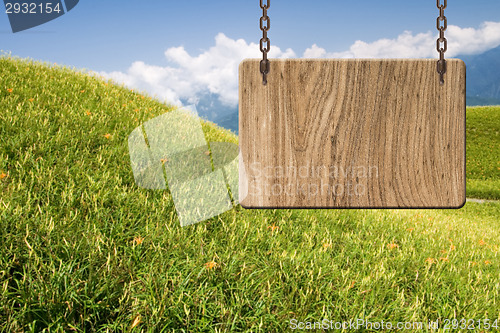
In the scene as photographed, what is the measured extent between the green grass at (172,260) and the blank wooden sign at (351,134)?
0.93m

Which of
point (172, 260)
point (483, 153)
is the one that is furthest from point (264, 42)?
point (483, 153)

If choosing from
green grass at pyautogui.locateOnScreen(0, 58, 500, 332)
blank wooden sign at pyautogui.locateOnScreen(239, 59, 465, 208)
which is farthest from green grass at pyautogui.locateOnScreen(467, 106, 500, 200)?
blank wooden sign at pyautogui.locateOnScreen(239, 59, 465, 208)

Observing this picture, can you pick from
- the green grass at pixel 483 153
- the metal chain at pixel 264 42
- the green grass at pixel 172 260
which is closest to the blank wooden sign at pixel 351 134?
the metal chain at pixel 264 42

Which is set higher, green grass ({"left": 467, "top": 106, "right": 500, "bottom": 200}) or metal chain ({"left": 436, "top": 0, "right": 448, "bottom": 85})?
metal chain ({"left": 436, "top": 0, "right": 448, "bottom": 85})

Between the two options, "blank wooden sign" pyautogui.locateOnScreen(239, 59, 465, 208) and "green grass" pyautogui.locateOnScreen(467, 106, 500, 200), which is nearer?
"blank wooden sign" pyautogui.locateOnScreen(239, 59, 465, 208)

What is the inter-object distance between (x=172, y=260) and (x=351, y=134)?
1.58 m

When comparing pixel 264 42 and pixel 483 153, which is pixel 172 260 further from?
pixel 483 153

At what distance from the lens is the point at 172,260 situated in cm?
255

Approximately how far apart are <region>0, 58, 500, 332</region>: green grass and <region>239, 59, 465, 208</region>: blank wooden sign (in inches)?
36.5

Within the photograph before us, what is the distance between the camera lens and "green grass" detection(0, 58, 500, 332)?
2.19 meters

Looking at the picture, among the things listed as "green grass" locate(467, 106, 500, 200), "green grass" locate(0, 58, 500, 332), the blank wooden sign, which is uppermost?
the blank wooden sign

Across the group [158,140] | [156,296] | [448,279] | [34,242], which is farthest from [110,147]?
[448,279]

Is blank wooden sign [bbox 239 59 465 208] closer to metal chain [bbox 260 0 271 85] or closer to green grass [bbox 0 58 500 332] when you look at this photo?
metal chain [bbox 260 0 271 85]

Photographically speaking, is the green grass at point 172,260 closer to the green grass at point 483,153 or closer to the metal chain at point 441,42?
the metal chain at point 441,42
